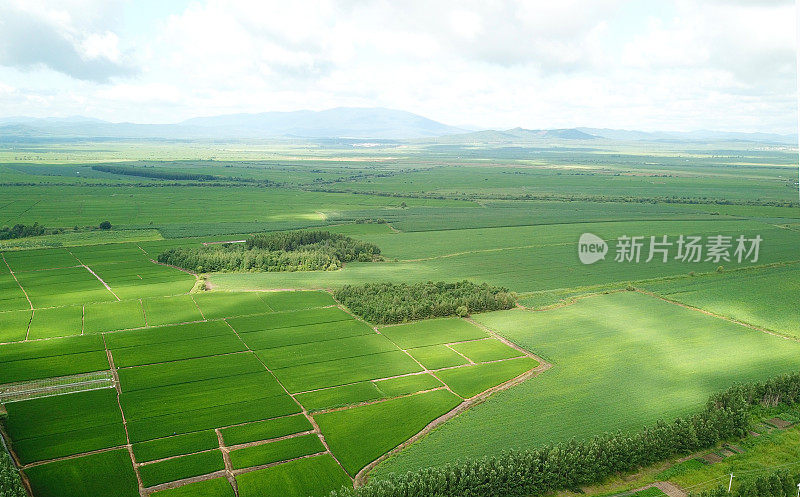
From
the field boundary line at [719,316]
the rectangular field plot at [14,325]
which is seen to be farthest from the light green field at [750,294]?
the rectangular field plot at [14,325]

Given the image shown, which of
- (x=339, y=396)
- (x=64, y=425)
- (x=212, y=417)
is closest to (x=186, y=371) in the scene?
(x=212, y=417)

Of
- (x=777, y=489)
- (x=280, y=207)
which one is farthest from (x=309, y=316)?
(x=280, y=207)

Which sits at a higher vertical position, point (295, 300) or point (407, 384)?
point (295, 300)

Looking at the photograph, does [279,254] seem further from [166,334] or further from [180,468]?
[180,468]

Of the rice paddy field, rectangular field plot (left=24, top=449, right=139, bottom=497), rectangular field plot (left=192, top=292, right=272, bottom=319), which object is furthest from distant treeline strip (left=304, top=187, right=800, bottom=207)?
rectangular field plot (left=24, top=449, right=139, bottom=497)

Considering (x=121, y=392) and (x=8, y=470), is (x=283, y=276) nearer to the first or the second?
(x=121, y=392)

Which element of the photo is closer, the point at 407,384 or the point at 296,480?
the point at 296,480

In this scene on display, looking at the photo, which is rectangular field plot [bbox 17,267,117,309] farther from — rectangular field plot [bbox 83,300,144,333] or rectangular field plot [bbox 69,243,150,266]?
rectangular field plot [bbox 69,243,150,266]
